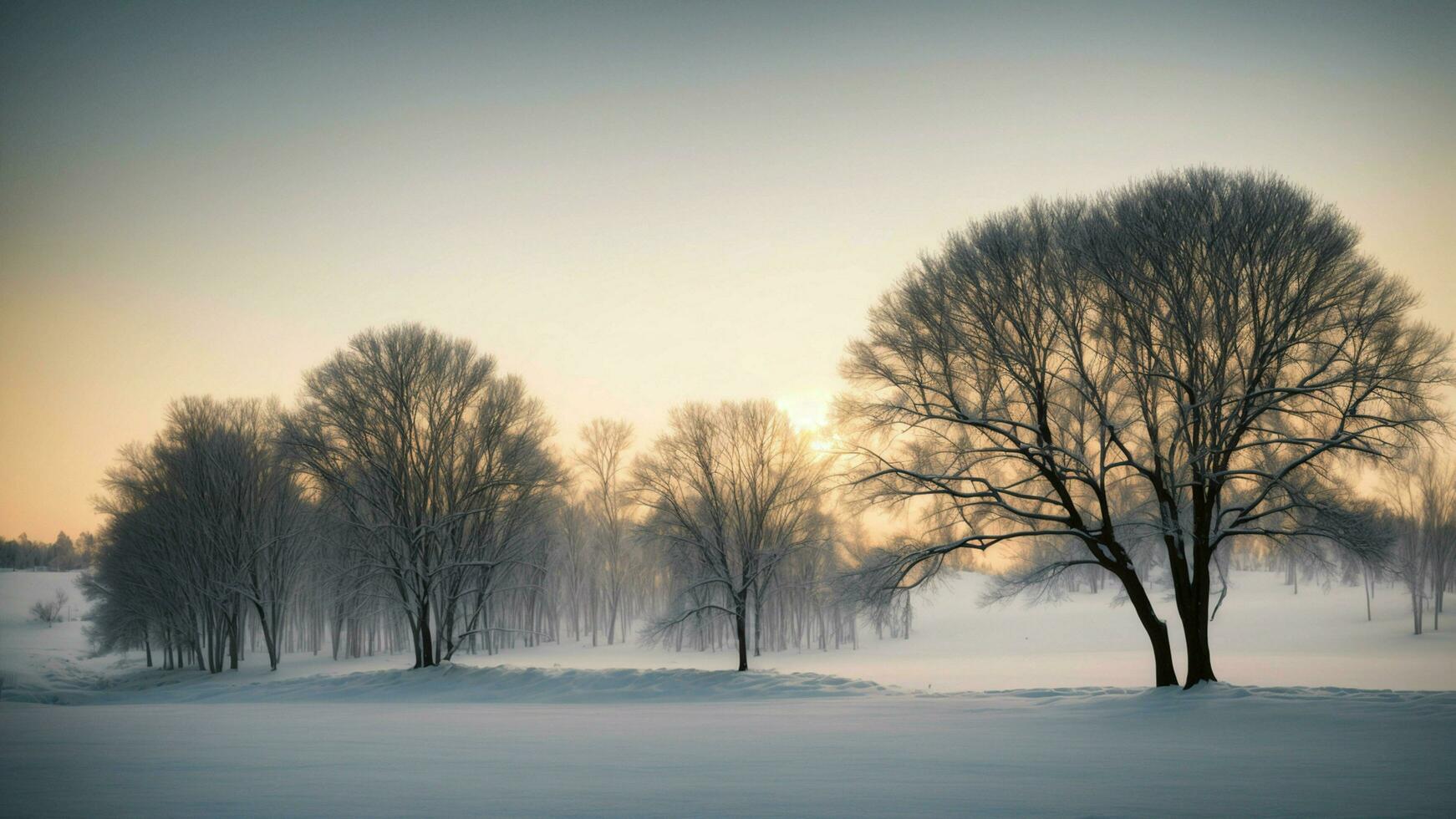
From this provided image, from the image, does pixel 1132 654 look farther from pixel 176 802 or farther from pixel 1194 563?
pixel 176 802

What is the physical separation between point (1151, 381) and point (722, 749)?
11.9 metres

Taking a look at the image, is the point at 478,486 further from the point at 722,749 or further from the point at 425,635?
the point at 722,749

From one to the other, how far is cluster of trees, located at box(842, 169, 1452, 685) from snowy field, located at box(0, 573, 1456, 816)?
3.33 meters

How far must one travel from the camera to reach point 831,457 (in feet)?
63.3

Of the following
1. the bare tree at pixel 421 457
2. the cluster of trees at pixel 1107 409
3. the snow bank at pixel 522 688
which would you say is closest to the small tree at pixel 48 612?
the snow bank at pixel 522 688

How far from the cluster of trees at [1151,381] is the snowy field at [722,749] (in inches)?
131

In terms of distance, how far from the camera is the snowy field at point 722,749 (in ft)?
24.0

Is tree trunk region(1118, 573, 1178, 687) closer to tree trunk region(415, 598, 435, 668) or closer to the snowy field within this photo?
the snowy field

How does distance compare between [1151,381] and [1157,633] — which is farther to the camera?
[1157,633]

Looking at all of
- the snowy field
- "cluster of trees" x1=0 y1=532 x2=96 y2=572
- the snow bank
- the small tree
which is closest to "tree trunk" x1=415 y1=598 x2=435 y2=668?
the snow bank

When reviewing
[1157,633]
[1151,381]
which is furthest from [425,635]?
[1151,381]

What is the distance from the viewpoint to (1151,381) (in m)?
16.8

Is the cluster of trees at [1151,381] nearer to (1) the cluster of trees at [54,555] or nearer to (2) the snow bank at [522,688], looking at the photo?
(2) the snow bank at [522,688]

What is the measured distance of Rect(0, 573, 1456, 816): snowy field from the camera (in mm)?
7320
